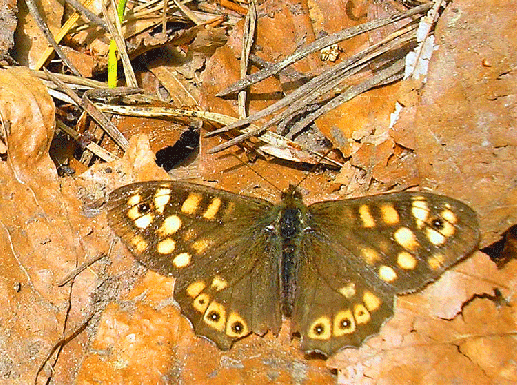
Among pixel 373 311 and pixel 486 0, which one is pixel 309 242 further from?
pixel 486 0

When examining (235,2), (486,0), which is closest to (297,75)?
(235,2)

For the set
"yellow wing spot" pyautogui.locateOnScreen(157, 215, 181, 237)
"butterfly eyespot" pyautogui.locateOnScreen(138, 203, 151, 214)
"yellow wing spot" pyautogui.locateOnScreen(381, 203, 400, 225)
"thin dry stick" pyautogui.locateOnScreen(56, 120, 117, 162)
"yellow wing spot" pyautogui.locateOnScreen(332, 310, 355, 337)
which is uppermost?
"yellow wing spot" pyautogui.locateOnScreen(381, 203, 400, 225)

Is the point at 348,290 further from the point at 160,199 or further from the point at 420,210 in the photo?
the point at 160,199

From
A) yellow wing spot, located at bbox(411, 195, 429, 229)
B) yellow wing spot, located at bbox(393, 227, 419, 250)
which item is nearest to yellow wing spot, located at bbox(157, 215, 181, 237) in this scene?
yellow wing spot, located at bbox(393, 227, 419, 250)


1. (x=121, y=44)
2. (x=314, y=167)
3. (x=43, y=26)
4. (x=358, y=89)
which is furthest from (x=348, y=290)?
(x=43, y=26)

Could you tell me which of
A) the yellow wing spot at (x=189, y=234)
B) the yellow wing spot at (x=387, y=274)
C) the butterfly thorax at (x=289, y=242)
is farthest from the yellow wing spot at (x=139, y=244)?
the yellow wing spot at (x=387, y=274)

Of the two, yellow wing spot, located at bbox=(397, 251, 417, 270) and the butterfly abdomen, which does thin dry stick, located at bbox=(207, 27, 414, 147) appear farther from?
yellow wing spot, located at bbox=(397, 251, 417, 270)
